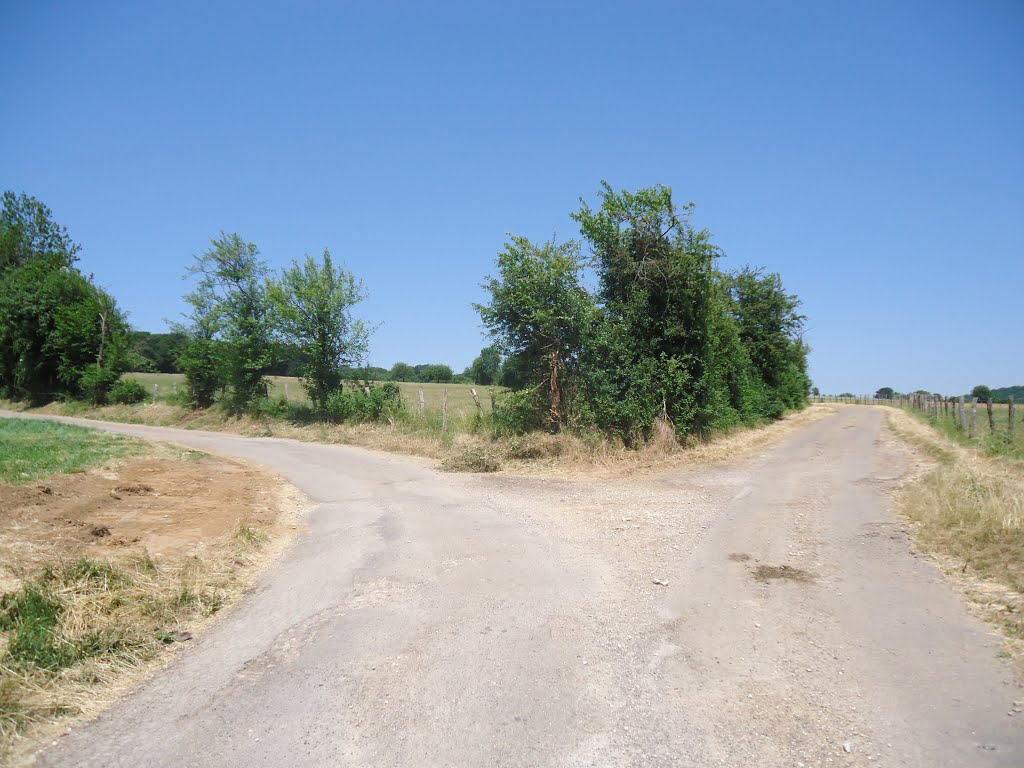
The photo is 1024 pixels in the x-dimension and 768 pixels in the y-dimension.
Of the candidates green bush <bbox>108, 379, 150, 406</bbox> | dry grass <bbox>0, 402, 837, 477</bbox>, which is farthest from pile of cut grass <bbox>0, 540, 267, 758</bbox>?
green bush <bbox>108, 379, 150, 406</bbox>

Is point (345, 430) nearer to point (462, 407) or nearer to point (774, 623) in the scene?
point (462, 407)

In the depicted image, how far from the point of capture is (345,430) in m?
21.5

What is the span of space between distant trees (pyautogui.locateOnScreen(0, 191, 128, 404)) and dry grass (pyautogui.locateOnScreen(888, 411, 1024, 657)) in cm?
3548

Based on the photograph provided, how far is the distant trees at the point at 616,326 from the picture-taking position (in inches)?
626

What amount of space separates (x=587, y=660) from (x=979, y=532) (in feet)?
17.2

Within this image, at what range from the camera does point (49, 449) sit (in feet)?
41.9

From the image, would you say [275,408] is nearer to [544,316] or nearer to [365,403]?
[365,403]

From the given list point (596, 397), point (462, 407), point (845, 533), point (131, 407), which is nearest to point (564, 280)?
point (596, 397)

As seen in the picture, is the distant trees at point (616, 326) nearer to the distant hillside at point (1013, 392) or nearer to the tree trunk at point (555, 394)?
the tree trunk at point (555, 394)

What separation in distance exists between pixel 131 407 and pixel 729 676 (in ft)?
109

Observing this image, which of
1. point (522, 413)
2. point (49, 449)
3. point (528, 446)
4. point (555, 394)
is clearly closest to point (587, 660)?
point (528, 446)

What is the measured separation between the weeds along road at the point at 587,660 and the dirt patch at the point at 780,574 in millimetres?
37

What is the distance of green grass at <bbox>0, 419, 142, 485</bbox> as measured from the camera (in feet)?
33.3

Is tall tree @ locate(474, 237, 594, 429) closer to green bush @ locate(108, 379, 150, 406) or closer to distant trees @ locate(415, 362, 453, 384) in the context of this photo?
green bush @ locate(108, 379, 150, 406)
